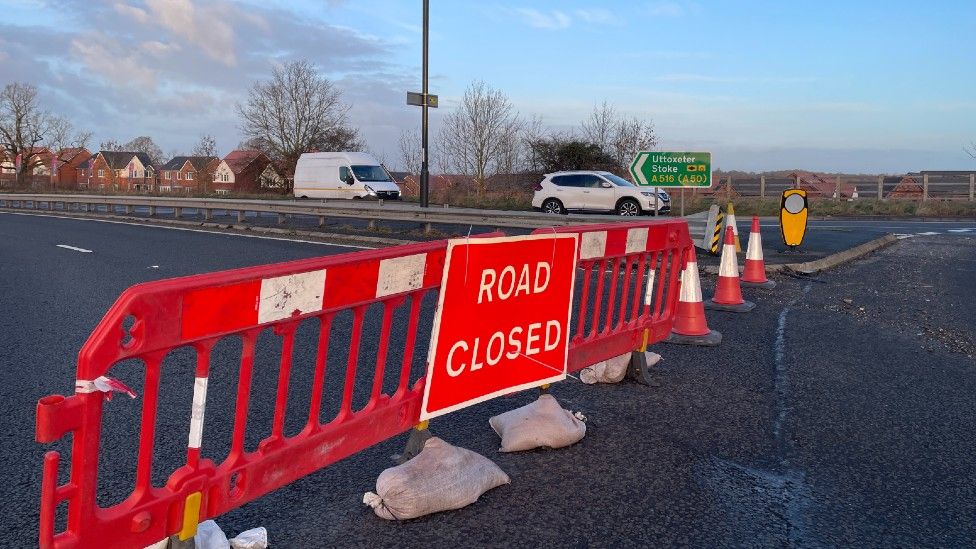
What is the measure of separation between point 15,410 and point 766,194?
36356 millimetres

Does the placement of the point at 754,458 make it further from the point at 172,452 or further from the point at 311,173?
the point at 311,173

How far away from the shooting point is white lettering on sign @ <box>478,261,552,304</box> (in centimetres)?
381

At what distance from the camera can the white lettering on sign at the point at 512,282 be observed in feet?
12.5

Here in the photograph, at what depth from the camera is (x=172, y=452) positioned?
3918 millimetres

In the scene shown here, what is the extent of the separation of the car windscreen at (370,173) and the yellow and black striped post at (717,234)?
2277cm

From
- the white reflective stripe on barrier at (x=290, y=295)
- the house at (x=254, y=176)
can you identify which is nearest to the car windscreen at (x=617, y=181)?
the white reflective stripe on barrier at (x=290, y=295)

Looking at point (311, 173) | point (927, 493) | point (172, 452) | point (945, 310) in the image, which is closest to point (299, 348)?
point (172, 452)

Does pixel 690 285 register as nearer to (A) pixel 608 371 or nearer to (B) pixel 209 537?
(A) pixel 608 371

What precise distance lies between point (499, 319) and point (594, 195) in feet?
71.5

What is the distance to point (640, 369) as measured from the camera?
5.39 meters

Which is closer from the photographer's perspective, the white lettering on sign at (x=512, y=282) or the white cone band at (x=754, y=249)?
the white lettering on sign at (x=512, y=282)

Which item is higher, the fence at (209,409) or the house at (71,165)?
the house at (71,165)

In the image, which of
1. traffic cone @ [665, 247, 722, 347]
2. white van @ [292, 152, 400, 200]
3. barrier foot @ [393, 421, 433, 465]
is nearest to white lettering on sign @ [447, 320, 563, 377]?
barrier foot @ [393, 421, 433, 465]

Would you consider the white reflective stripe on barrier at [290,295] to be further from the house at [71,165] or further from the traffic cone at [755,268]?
the house at [71,165]
